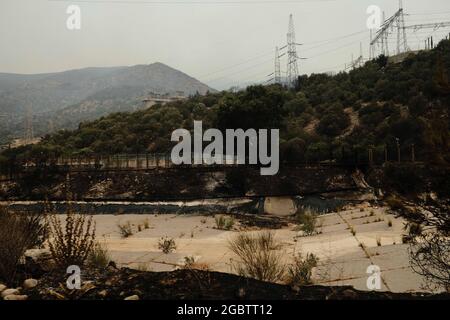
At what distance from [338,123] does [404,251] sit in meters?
36.9

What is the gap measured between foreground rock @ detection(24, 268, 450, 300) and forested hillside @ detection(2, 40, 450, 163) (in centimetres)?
1490

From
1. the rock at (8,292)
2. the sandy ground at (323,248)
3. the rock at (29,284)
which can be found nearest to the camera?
the rock at (8,292)

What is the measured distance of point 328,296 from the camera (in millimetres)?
5875

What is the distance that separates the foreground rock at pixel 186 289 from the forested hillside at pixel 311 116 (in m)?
14.9

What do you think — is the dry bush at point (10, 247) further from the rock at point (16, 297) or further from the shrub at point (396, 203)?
the shrub at point (396, 203)

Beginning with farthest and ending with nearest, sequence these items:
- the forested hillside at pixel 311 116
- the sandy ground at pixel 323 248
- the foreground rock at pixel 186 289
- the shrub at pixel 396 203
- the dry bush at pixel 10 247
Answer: the forested hillside at pixel 311 116 → the sandy ground at pixel 323 248 → the dry bush at pixel 10 247 → the shrub at pixel 396 203 → the foreground rock at pixel 186 289

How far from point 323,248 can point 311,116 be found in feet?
131

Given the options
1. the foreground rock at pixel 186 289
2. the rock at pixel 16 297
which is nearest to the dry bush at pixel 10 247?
the foreground rock at pixel 186 289

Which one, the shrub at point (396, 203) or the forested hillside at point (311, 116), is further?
the forested hillside at point (311, 116)

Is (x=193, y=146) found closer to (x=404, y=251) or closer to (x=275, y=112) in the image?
(x=275, y=112)

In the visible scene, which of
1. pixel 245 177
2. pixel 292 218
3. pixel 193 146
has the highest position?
pixel 193 146

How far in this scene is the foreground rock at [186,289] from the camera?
5.92 m

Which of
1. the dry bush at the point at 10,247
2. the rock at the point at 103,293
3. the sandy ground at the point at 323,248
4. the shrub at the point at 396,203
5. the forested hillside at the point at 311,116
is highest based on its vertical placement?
the forested hillside at the point at 311,116
